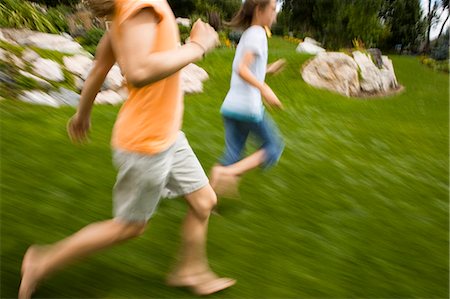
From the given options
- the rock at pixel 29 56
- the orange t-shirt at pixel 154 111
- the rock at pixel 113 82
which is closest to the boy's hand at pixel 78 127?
the orange t-shirt at pixel 154 111

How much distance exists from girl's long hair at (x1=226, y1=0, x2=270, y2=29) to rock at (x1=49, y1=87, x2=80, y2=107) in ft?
13.4

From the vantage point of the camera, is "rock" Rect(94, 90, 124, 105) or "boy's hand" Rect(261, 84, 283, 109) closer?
"boy's hand" Rect(261, 84, 283, 109)

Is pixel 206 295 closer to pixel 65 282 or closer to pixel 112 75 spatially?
pixel 65 282

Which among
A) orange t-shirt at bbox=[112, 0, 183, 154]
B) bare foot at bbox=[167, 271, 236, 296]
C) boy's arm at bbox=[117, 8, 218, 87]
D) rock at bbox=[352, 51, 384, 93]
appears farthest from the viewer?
rock at bbox=[352, 51, 384, 93]

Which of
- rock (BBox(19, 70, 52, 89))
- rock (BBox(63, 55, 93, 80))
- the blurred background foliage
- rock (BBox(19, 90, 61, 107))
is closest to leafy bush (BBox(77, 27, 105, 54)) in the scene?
the blurred background foliage

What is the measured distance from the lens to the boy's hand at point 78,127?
274 centimetres

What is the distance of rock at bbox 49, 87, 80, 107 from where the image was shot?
24.4ft

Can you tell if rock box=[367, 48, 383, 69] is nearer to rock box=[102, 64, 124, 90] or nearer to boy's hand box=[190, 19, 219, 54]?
rock box=[102, 64, 124, 90]

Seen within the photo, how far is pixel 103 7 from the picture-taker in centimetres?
212

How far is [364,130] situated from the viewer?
8.37 m

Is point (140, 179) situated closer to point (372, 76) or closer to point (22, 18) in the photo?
point (22, 18)

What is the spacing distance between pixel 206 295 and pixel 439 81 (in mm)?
16281

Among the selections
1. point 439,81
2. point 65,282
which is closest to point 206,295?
point 65,282

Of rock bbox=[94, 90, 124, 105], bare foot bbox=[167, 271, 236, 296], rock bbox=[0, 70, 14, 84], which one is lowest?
rock bbox=[94, 90, 124, 105]
